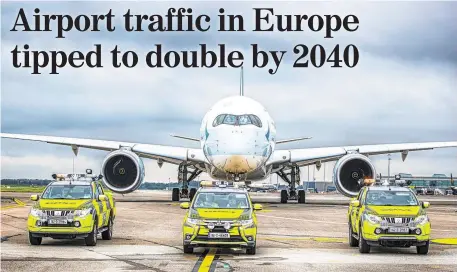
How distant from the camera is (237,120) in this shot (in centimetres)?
3725

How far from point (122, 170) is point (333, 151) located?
11271 mm

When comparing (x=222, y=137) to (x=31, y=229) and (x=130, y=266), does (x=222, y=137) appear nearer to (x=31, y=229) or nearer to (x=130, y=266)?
(x=31, y=229)

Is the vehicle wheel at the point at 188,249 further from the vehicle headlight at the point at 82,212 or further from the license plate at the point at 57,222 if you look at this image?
the license plate at the point at 57,222

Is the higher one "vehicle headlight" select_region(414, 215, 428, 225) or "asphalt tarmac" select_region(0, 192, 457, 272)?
"vehicle headlight" select_region(414, 215, 428, 225)

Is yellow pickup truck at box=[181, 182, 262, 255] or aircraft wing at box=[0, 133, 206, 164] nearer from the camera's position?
yellow pickup truck at box=[181, 182, 262, 255]

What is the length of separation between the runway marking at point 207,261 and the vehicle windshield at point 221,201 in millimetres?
1041

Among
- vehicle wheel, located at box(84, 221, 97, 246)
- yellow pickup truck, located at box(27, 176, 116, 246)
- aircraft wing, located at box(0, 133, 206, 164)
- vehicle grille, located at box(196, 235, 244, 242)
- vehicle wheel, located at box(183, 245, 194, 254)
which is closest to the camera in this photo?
vehicle grille, located at box(196, 235, 244, 242)

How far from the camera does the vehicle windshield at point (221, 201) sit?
18.9 meters

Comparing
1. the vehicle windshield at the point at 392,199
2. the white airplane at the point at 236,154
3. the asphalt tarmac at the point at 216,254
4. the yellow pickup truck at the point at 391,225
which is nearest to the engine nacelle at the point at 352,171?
the white airplane at the point at 236,154

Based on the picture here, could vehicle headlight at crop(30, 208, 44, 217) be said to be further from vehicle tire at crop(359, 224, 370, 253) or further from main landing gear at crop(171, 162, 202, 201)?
Answer: main landing gear at crop(171, 162, 202, 201)

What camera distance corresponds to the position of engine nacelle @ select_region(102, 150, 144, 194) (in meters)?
39.9

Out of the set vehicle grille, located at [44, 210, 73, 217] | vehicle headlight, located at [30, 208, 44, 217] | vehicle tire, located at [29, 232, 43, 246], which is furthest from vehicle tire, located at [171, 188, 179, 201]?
vehicle grille, located at [44, 210, 73, 217]

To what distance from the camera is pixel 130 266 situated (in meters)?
15.0

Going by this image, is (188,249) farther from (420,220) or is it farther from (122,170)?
(122,170)
